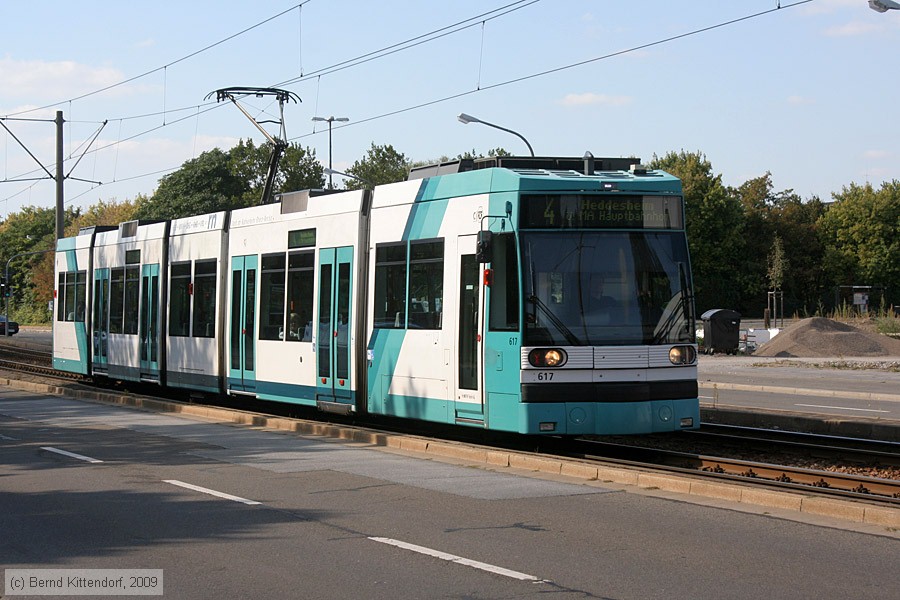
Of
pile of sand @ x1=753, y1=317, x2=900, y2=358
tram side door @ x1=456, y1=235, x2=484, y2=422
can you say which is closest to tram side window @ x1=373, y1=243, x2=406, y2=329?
tram side door @ x1=456, y1=235, x2=484, y2=422

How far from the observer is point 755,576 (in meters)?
7.45

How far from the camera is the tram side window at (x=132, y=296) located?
2545 cm

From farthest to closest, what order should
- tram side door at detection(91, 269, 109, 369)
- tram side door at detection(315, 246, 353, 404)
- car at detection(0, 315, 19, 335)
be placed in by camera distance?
car at detection(0, 315, 19, 335)
tram side door at detection(91, 269, 109, 369)
tram side door at detection(315, 246, 353, 404)

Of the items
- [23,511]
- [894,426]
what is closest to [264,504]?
[23,511]

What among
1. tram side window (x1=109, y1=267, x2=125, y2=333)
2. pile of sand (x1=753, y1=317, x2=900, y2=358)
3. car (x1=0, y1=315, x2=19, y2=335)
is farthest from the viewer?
car (x1=0, y1=315, x2=19, y2=335)

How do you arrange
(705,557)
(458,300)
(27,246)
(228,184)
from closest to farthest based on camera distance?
(705,557) < (458,300) < (228,184) < (27,246)

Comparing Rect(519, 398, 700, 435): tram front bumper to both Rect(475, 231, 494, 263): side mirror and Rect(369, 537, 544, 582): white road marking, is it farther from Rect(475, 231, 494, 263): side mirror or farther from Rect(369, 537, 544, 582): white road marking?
Rect(369, 537, 544, 582): white road marking

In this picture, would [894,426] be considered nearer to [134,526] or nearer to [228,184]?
[134,526]

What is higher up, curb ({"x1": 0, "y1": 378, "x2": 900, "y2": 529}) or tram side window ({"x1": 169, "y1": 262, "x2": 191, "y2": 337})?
tram side window ({"x1": 169, "y1": 262, "x2": 191, "y2": 337})

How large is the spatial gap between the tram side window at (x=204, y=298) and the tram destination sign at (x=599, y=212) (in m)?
9.60

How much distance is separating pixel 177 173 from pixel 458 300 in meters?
77.2

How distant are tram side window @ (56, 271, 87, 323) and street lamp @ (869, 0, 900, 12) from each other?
19.3 meters

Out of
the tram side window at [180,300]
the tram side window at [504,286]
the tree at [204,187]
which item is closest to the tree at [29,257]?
the tree at [204,187]

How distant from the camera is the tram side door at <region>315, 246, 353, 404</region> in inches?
683
